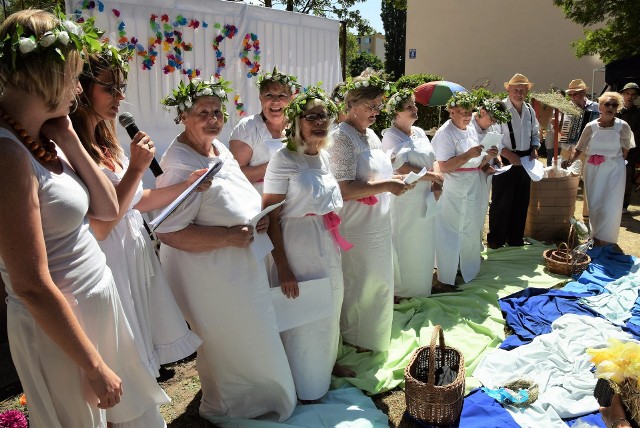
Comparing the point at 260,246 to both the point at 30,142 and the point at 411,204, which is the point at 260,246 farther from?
the point at 411,204

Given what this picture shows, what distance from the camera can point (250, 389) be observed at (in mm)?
2945

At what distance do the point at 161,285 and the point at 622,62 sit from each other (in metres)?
11.0

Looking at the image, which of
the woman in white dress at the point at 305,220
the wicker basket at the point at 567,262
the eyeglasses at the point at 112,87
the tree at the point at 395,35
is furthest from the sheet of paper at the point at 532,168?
the tree at the point at 395,35

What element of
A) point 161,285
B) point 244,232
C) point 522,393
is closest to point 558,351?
point 522,393

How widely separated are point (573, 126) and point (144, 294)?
797cm

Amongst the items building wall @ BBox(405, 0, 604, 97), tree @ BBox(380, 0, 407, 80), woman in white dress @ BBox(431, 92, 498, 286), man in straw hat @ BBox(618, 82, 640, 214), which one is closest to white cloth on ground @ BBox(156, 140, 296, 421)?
woman in white dress @ BBox(431, 92, 498, 286)

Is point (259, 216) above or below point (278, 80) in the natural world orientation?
below

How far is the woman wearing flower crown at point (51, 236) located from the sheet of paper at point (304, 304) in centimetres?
123

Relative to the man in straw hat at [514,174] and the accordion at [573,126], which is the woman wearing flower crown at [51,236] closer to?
the man in straw hat at [514,174]

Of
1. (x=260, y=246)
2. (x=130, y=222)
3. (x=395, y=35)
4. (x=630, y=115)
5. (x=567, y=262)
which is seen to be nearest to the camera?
(x=130, y=222)

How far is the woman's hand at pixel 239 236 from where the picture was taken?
260 centimetres

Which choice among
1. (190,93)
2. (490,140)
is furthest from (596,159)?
(190,93)

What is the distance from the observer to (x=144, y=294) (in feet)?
7.95

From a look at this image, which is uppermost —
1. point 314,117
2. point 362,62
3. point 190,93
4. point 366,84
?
point 362,62
